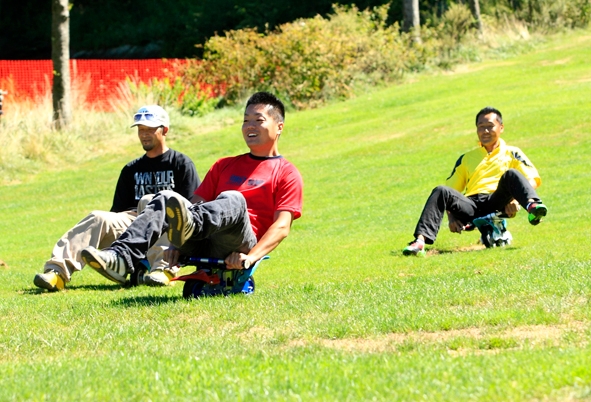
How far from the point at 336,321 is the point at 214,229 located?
47.8 inches

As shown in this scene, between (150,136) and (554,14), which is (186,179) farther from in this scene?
(554,14)

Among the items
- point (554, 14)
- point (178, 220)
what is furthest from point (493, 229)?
point (554, 14)

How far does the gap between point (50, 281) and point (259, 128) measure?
9.42 feet

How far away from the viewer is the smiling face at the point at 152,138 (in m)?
9.50

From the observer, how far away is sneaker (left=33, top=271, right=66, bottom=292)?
895 cm

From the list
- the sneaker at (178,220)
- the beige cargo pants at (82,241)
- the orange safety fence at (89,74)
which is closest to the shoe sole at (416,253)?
the beige cargo pants at (82,241)

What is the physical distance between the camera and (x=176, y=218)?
641 centimetres

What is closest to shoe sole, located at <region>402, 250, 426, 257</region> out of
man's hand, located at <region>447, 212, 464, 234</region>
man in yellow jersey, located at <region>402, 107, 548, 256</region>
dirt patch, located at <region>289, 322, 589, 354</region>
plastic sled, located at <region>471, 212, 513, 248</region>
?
man in yellow jersey, located at <region>402, 107, 548, 256</region>

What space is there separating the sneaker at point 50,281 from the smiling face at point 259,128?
271 cm

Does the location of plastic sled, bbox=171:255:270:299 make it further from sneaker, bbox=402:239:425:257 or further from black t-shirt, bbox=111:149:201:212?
sneaker, bbox=402:239:425:257

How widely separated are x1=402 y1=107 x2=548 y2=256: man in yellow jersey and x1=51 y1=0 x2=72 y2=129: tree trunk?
1570 centimetres

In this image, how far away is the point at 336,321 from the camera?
237 inches

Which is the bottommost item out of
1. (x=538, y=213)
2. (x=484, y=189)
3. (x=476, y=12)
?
(x=538, y=213)

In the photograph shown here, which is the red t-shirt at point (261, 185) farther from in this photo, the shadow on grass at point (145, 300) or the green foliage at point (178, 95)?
the green foliage at point (178, 95)
